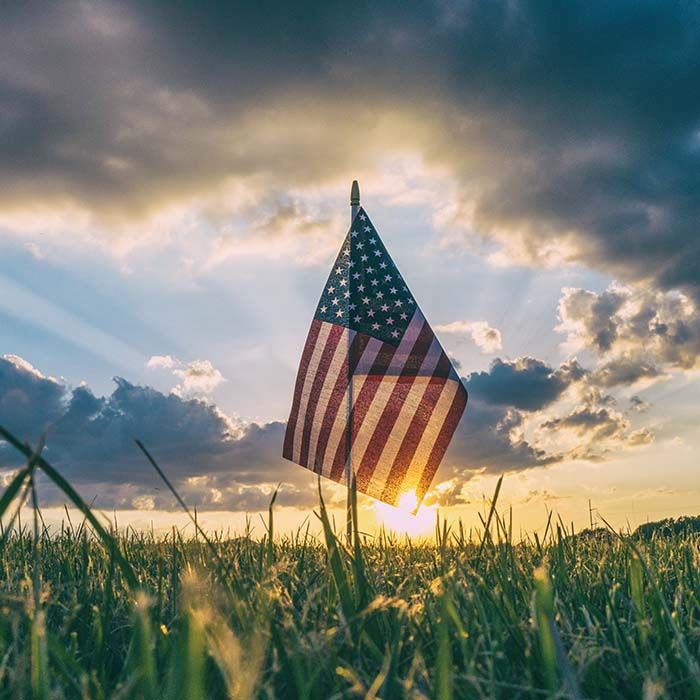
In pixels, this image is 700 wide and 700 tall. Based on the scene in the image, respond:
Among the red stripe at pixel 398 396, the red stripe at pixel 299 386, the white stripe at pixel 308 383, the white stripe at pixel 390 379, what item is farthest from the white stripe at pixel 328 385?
the red stripe at pixel 398 396

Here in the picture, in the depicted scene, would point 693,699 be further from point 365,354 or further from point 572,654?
point 365,354

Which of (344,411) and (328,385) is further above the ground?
(328,385)

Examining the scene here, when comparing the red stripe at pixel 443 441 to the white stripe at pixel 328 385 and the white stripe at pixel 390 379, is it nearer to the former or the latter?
the white stripe at pixel 390 379

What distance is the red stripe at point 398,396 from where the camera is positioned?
10.3 meters

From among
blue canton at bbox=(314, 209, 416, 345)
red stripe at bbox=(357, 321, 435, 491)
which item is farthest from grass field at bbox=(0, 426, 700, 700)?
blue canton at bbox=(314, 209, 416, 345)

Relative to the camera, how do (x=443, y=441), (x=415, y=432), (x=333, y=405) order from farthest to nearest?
(x=443, y=441)
(x=415, y=432)
(x=333, y=405)

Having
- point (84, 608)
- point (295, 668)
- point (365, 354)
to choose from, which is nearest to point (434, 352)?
point (365, 354)

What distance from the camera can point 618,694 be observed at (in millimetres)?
1723

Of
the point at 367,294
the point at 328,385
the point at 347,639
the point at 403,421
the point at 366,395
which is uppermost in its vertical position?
the point at 367,294

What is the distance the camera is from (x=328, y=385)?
10.4m

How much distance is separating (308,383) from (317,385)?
0.14m

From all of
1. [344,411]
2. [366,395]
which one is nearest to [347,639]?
[344,411]

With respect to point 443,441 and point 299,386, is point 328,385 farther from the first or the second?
point 443,441

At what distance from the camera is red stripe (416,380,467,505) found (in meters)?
10.4
